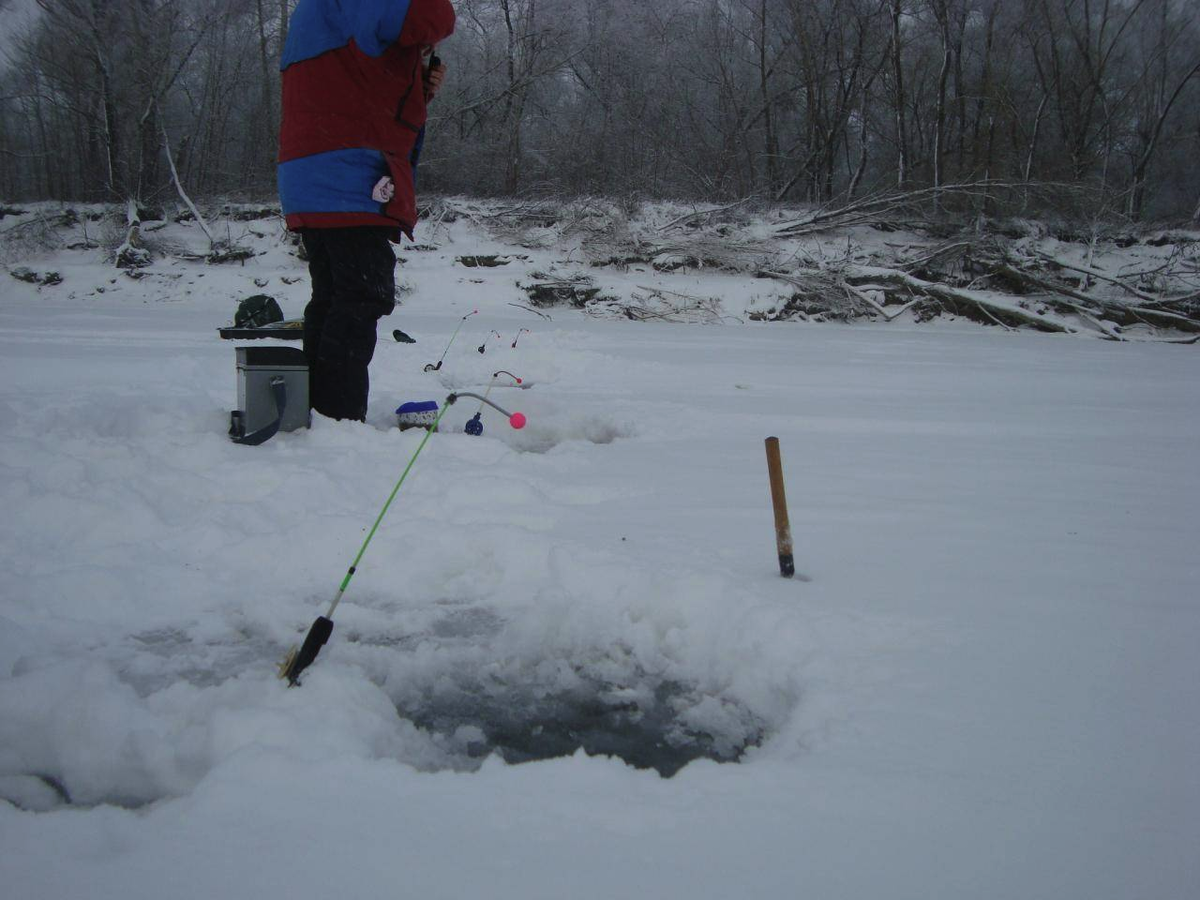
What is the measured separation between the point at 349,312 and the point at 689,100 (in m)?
14.4

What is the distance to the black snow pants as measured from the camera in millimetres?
2910

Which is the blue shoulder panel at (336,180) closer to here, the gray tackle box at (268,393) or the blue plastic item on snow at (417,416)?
the gray tackle box at (268,393)

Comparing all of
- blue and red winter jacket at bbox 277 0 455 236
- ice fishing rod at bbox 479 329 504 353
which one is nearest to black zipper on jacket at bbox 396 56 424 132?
blue and red winter jacket at bbox 277 0 455 236

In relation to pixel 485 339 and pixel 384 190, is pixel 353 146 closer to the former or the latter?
pixel 384 190

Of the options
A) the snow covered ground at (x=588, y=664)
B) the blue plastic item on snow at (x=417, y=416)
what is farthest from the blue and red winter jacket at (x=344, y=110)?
the snow covered ground at (x=588, y=664)

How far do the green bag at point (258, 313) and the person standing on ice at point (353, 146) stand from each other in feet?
6.34

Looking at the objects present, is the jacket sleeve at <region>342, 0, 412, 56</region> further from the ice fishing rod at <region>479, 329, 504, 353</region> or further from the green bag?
the ice fishing rod at <region>479, 329, 504, 353</region>

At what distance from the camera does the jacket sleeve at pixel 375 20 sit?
8.46 feet

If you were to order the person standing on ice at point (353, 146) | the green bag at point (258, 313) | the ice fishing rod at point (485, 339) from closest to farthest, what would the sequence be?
the person standing on ice at point (353, 146) < the green bag at point (258, 313) < the ice fishing rod at point (485, 339)

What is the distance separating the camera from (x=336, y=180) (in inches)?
109

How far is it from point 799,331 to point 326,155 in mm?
7332

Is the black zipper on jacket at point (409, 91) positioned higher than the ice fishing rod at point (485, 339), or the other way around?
the black zipper on jacket at point (409, 91)

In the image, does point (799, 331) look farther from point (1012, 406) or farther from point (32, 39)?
point (32, 39)

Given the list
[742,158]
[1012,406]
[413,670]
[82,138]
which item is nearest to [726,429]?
[1012,406]
